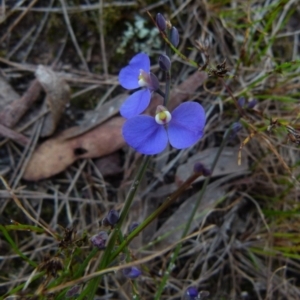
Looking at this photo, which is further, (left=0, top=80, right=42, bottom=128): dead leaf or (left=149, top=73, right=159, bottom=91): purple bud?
(left=0, top=80, right=42, bottom=128): dead leaf

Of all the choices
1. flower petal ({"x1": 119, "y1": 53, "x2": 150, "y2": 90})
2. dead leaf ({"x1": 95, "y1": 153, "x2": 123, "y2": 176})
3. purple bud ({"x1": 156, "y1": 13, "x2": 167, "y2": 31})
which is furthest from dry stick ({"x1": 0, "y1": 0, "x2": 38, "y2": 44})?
purple bud ({"x1": 156, "y1": 13, "x2": 167, "y2": 31})

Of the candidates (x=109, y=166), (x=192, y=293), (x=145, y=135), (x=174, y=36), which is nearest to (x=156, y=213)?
(x=145, y=135)

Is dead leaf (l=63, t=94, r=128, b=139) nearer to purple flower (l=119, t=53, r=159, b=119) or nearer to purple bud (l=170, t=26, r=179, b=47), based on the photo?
purple flower (l=119, t=53, r=159, b=119)

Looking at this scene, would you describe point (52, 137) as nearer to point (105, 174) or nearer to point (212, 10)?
point (105, 174)

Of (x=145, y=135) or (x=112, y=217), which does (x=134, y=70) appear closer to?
(x=145, y=135)

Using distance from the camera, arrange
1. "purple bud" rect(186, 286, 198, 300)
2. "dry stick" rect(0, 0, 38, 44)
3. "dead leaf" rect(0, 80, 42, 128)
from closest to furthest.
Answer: "purple bud" rect(186, 286, 198, 300), "dead leaf" rect(0, 80, 42, 128), "dry stick" rect(0, 0, 38, 44)

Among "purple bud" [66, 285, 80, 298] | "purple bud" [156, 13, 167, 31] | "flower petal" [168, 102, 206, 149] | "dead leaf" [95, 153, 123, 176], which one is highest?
"purple bud" [156, 13, 167, 31]
